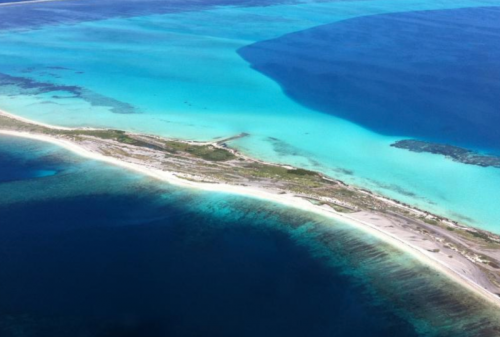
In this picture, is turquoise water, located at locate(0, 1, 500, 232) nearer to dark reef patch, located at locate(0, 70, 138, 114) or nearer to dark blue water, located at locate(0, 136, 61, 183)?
dark reef patch, located at locate(0, 70, 138, 114)

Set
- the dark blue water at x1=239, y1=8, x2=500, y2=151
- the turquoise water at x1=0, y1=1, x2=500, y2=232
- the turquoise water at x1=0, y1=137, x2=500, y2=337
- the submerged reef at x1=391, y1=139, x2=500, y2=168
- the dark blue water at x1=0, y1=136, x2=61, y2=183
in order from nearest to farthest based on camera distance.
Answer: the turquoise water at x1=0, y1=137, x2=500, y2=337
the dark blue water at x1=0, y1=136, x2=61, y2=183
the turquoise water at x1=0, y1=1, x2=500, y2=232
the submerged reef at x1=391, y1=139, x2=500, y2=168
the dark blue water at x1=239, y1=8, x2=500, y2=151

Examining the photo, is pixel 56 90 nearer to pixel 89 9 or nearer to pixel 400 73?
pixel 400 73

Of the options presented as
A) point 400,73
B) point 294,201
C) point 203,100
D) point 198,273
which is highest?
point 400,73

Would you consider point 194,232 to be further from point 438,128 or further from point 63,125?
point 438,128

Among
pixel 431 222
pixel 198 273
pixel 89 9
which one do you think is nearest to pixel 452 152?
pixel 431 222

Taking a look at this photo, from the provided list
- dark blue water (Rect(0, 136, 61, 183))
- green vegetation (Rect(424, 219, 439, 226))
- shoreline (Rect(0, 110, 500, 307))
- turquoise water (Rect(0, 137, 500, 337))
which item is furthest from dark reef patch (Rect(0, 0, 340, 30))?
green vegetation (Rect(424, 219, 439, 226))

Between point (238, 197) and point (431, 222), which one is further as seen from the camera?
point (238, 197)

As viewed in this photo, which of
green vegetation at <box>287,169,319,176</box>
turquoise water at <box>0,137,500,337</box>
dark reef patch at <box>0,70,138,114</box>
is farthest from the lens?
dark reef patch at <box>0,70,138,114</box>

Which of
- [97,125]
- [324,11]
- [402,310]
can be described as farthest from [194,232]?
[324,11]
